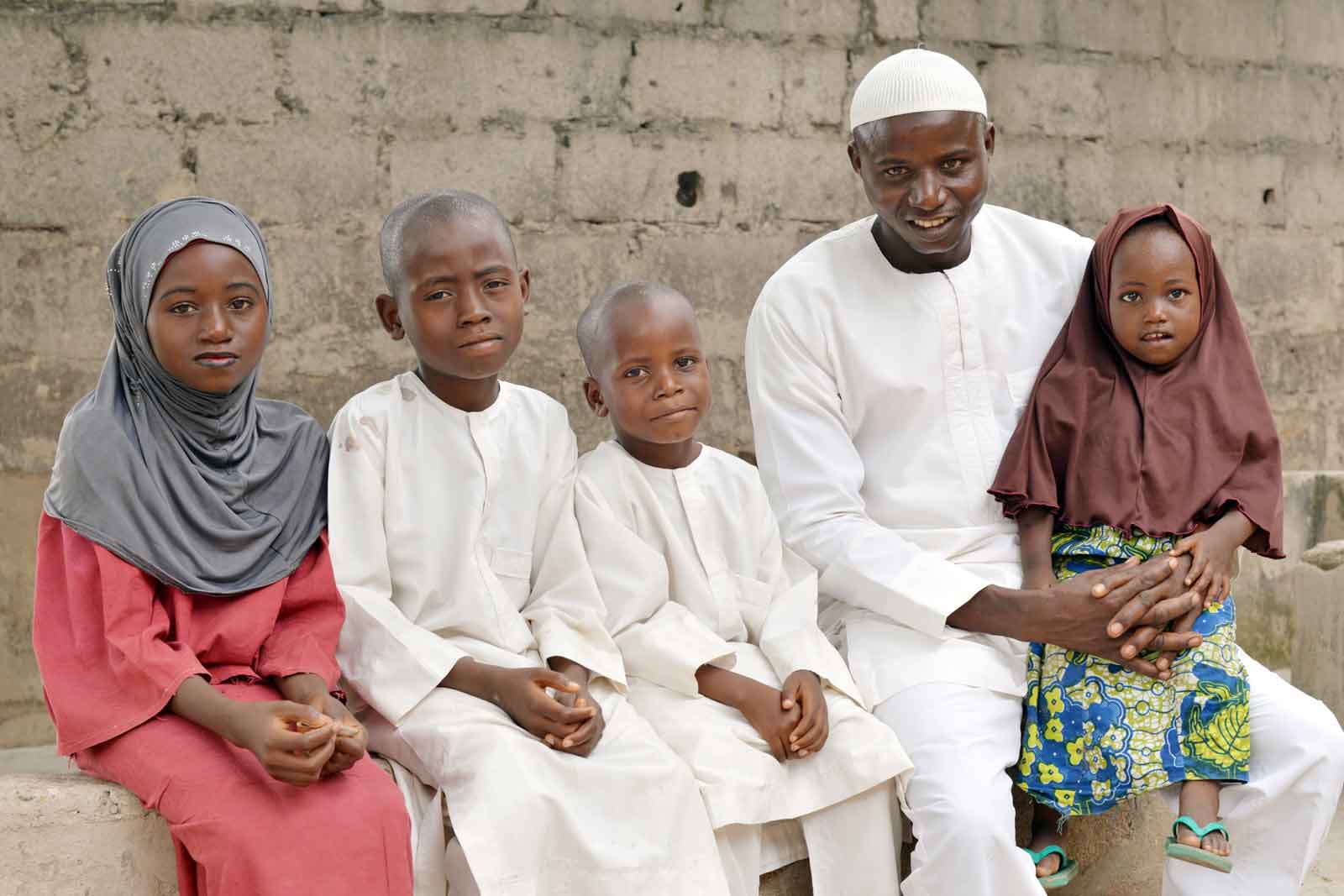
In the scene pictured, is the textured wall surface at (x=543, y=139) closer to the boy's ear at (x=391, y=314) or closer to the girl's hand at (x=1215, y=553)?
the boy's ear at (x=391, y=314)

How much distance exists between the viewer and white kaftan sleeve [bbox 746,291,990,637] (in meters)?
3.06

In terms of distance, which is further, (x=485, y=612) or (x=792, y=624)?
(x=792, y=624)

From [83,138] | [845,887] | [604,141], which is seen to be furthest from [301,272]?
[845,887]

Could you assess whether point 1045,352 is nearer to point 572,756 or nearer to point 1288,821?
point 1288,821

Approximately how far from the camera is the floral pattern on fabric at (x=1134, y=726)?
111 inches

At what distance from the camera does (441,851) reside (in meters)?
2.61

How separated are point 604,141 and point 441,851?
349 cm

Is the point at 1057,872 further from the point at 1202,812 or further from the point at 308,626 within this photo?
the point at 308,626

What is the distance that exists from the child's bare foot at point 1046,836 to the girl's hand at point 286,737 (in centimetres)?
147

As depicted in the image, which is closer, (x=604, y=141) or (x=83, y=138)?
(x=83, y=138)

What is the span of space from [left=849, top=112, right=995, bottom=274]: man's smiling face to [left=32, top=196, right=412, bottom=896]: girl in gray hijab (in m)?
1.36

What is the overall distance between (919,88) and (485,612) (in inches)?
58.3

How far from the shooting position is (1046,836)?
2.97m

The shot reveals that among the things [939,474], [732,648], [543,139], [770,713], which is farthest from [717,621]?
[543,139]
